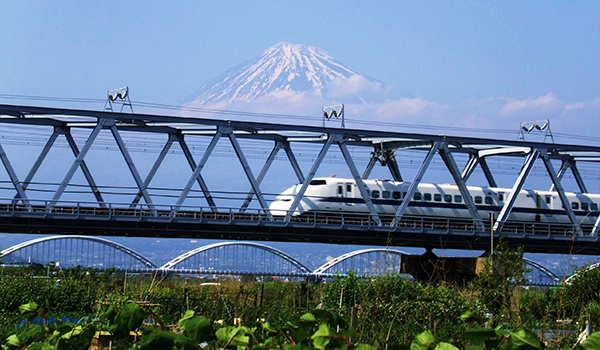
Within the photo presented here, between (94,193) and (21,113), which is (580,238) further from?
(21,113)

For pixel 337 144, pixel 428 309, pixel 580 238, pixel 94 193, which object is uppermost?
pixel 337 144

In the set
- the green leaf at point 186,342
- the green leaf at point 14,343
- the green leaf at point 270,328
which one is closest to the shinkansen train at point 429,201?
the green leaf at point 14,343

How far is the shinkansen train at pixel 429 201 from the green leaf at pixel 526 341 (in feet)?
117

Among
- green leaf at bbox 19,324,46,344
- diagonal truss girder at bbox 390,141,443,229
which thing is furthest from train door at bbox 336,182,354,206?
green leaf at bbox 19,324,46,344

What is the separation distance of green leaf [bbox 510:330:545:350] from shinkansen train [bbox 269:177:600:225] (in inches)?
1406

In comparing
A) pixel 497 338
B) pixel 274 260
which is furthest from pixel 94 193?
pixel 497 338

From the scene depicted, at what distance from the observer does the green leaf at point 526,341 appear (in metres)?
4.88

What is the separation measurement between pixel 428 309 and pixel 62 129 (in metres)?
30.9

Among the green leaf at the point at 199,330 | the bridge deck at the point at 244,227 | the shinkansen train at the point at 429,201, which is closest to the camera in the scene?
the green leaf at the point at 199,330

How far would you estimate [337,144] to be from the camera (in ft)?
142

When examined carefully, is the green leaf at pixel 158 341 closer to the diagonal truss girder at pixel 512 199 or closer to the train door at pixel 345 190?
the train door at pixel 345 190

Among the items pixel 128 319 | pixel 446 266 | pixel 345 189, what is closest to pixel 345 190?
pixel 345 189

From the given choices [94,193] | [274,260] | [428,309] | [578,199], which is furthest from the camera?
[274,260]

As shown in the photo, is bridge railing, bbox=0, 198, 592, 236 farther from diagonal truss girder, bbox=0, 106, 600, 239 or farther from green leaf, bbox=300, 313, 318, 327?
green leaf, bbox=300, 313, 318, 327
